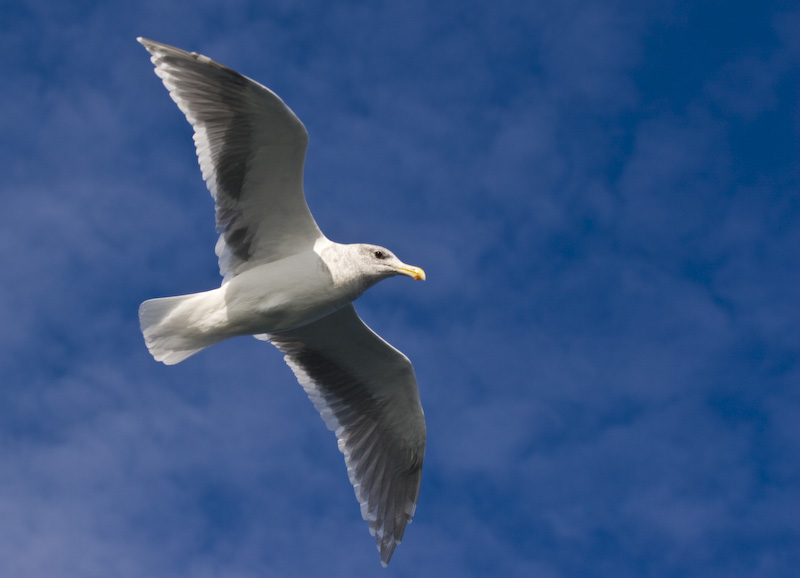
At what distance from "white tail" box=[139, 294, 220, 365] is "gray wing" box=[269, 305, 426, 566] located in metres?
A: 1.58

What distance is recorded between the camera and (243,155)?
35.2ft

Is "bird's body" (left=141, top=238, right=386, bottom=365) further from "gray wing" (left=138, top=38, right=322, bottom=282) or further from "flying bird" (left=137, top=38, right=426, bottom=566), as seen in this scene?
"gray wing" (left=138, top=38, right=322, bottom=282)

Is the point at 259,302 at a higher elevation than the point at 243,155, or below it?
below

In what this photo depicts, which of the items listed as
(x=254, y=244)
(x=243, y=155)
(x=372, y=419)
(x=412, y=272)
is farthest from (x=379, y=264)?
(x=372, y=419)

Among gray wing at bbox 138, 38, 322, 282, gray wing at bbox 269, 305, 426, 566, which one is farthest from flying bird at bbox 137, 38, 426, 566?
gray wing at bbox 269, 305, 426, 566

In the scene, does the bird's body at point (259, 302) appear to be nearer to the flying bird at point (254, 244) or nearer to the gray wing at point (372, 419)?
the flying bird at point (254, 244)

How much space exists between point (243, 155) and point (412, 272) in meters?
2.21

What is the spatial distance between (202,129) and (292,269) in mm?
1769

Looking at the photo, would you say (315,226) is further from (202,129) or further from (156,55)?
(156,55)

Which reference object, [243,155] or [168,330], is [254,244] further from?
[168,330]

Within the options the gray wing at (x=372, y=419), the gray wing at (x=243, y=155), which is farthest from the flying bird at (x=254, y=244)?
the gray wing at (x=372, y=419)

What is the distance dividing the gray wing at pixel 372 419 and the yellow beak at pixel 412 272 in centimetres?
178

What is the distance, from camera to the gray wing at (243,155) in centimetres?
1046

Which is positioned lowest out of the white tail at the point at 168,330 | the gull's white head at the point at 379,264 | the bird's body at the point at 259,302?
the white tail at the point at 168,330
